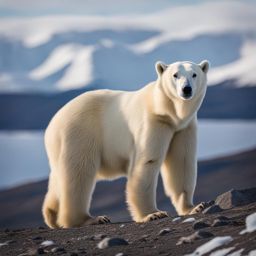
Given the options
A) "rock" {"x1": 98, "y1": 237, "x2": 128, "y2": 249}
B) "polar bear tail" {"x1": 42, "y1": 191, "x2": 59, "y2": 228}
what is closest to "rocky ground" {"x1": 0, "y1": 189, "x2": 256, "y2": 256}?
"rock" {"x1": 98, "y1": 237, "x2": 128, "y2": 249}

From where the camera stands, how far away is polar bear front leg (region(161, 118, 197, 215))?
23.3 feet

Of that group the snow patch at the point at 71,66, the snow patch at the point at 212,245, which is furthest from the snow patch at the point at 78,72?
the snow patch at the point at 212,245

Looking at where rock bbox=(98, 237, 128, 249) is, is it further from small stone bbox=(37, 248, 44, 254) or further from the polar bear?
the polar bear

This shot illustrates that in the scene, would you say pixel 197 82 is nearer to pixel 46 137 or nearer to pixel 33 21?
pixel 46 137

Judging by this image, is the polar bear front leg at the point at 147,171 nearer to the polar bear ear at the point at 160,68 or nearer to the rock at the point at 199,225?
the polar bear ear at the point at 160,68

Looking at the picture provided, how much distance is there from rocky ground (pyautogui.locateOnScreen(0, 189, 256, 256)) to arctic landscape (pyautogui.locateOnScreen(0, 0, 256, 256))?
12.9m

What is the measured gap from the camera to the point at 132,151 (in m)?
7.03

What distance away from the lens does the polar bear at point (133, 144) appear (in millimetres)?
6891

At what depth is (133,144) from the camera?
7039 millimetres

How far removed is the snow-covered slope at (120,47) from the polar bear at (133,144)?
14984 mm

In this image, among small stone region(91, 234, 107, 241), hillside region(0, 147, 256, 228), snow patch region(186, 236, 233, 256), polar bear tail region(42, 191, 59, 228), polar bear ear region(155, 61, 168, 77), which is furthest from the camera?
hillside region(0, 147, 256, 228)

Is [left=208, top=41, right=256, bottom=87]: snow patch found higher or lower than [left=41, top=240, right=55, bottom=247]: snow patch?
higher

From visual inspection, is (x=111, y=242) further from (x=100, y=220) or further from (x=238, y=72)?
(x=238, y=72)

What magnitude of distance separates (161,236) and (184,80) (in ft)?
4.84
